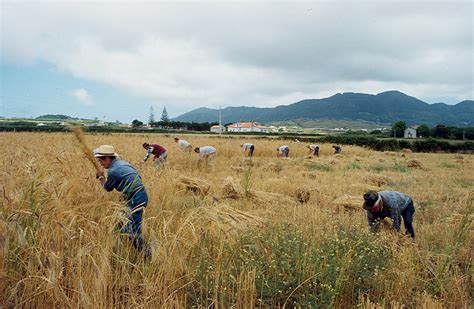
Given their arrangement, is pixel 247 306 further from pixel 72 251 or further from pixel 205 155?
pixel 205 155

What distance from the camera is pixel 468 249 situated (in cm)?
430

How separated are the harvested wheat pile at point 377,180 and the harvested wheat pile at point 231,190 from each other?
18.1 ft

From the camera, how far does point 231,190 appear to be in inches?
297

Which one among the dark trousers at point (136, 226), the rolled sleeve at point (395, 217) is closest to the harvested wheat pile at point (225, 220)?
the dark trousers at point (136, 226)

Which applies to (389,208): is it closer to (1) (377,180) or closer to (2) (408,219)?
(2) (408,219)

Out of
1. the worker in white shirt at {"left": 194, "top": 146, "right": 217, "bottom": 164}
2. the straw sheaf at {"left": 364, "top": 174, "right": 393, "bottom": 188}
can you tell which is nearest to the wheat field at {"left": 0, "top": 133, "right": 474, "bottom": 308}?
the straw sheaf at {"left": 364, "top": 174, "right": 393, "bottom": 188}

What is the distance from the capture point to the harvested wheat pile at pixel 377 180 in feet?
35.8

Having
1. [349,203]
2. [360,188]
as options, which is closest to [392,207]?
[349,203]

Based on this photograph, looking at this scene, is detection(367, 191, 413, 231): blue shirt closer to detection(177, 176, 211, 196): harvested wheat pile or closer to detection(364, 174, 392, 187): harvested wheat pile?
detection(177, 176, 211, 196): harvested wheat pile

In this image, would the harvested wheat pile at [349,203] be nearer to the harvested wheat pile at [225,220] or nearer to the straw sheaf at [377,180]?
the harvested wheat pile at [225,220]

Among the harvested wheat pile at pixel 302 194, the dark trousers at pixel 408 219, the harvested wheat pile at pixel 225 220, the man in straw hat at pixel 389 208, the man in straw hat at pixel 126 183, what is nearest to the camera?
the harvested wheat pile at pixel 225 220

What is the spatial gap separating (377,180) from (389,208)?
22.0ft

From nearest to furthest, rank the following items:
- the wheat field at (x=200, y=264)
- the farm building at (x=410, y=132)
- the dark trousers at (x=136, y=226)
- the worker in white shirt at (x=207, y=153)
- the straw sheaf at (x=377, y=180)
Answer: the wheat field at (x=200, y=264), the dark trousers at (x=136, y=226), the straw sheaf at (x=377, y=180), the worker in white shirt at (x=207, y=153), the farm building at (x=410, y=132)

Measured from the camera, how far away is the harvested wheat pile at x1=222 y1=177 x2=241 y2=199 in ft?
24.0
